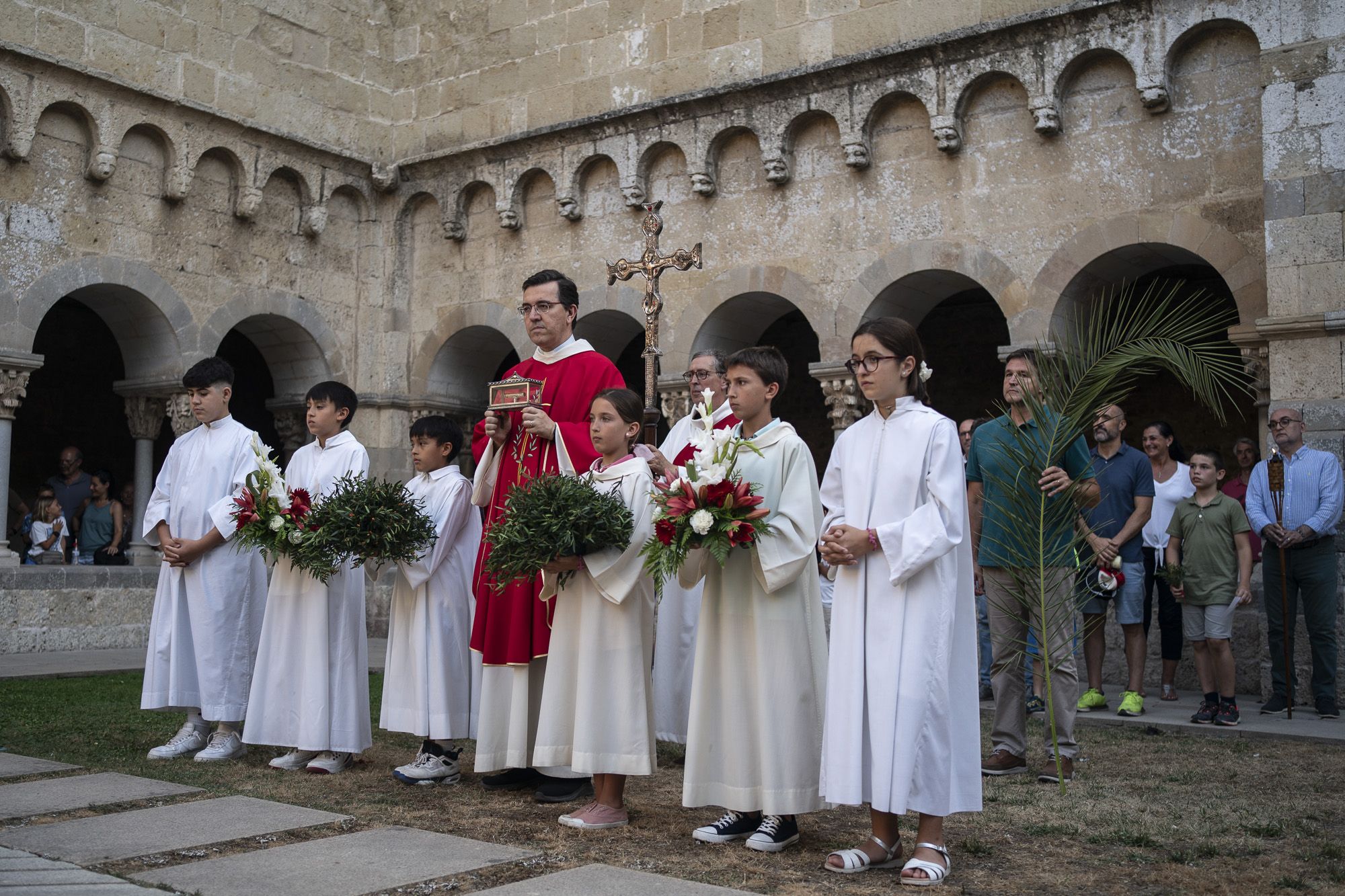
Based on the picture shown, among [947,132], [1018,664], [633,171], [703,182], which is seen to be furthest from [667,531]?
[633,171]

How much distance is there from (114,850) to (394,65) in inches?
451

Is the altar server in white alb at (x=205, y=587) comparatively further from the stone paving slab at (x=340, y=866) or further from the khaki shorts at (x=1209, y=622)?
the khaki shorts at (x=1209, y=622)

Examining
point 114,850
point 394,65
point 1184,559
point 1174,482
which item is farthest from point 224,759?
point 394,65

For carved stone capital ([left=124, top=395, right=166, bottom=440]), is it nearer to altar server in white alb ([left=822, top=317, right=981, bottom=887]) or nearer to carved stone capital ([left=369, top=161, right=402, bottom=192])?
carved stone capital ([left=369, top=161, right=402, bottom=192])

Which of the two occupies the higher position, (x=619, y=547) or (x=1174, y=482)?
(x=1174, y=482)

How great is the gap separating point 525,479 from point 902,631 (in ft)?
5.99

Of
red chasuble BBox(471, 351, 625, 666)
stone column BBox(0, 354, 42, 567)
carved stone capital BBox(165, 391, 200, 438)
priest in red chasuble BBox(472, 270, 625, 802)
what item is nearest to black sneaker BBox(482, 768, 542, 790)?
priest in red chasuble BBox(472, 270, 625, 802)

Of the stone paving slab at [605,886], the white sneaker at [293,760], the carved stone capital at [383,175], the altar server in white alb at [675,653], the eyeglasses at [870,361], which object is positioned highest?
the carved stone capital at [383,175]

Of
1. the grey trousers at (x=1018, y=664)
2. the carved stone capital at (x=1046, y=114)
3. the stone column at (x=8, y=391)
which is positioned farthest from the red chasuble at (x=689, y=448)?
the stone column at (x=8, y=391)

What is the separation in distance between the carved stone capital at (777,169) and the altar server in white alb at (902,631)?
7372mm

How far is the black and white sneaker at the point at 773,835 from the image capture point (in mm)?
3953

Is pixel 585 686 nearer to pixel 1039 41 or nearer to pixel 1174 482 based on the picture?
pixel 1174 482

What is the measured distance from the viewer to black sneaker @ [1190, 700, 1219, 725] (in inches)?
270

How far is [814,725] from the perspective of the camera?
4105 millimetres
